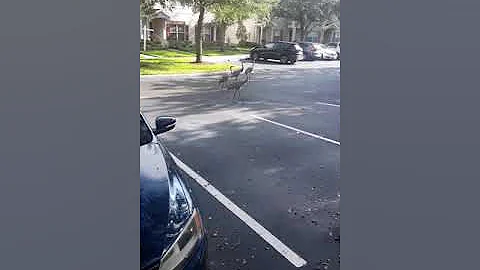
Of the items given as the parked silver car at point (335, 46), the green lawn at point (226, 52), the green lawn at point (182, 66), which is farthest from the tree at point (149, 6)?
the parked silver car at point (335, 46)

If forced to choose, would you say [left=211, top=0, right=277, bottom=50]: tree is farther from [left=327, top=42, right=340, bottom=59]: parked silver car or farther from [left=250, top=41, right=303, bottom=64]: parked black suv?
[left=327, top=42, right=340, bottom=59]: parked silver car

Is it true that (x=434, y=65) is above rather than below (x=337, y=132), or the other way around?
above

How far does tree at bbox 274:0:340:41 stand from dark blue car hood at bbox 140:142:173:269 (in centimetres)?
74

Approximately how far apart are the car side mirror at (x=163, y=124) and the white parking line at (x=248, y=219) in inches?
4.2

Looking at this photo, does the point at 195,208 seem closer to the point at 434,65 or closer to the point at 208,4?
the point at 208,4

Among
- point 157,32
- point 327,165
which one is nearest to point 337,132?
point 327,165

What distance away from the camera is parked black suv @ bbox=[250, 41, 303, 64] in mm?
1781

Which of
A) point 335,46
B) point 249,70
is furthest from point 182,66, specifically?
point 335,46

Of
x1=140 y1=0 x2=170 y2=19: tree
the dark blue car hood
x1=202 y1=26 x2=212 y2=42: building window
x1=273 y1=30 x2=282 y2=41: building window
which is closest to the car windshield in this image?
the dark blue car hood

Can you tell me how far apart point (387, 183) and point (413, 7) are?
1.88 ft

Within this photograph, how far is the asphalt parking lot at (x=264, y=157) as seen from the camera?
1.57 m

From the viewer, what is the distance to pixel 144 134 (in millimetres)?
1536

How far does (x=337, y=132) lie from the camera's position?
1.65 m

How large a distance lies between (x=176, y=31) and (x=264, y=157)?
607 millimetres
